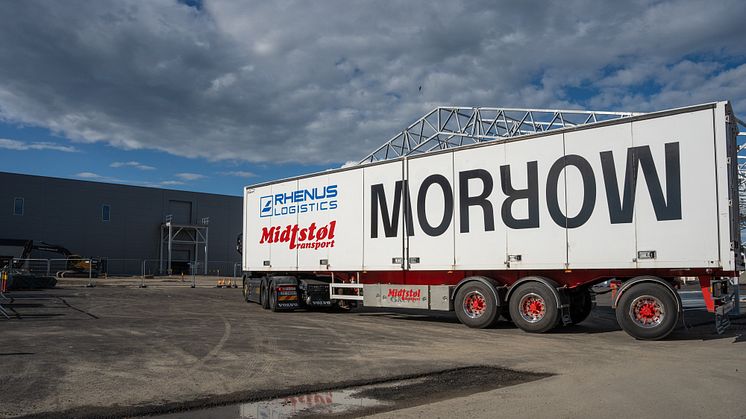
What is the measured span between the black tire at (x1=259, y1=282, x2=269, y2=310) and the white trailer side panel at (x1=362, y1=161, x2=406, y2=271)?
490cm

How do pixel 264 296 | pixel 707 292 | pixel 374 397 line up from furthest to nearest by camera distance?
pixel 264 296 < pixel 707 292 < pixel 374 397

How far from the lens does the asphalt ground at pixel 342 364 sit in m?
6.64

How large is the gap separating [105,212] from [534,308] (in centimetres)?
5246

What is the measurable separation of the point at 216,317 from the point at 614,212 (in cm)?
1062

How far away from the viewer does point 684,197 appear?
11711mm

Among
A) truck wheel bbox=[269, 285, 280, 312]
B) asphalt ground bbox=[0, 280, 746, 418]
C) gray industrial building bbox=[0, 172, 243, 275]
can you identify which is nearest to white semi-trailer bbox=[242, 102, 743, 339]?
asphalt ground bbox=[0, 280, 746, 418]

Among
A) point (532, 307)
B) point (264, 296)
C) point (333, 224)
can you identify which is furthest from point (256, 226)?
point (532, 307)

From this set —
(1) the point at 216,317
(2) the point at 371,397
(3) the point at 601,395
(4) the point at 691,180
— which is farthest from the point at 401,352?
(1) the point at 216,317

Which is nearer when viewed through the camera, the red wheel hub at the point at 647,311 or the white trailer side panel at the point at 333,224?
the red wheel hub at the point at 647,311

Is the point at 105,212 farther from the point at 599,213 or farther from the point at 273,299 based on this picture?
the point at 599,213

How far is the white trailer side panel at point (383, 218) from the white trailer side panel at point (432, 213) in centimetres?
42

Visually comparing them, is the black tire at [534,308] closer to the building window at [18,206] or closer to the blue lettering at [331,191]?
the blue lettering at [331,191]

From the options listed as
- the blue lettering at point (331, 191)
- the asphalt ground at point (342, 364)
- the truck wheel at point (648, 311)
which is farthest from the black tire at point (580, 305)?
the blue lettering at point (331, 191)

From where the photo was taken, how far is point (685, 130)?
1178cm
